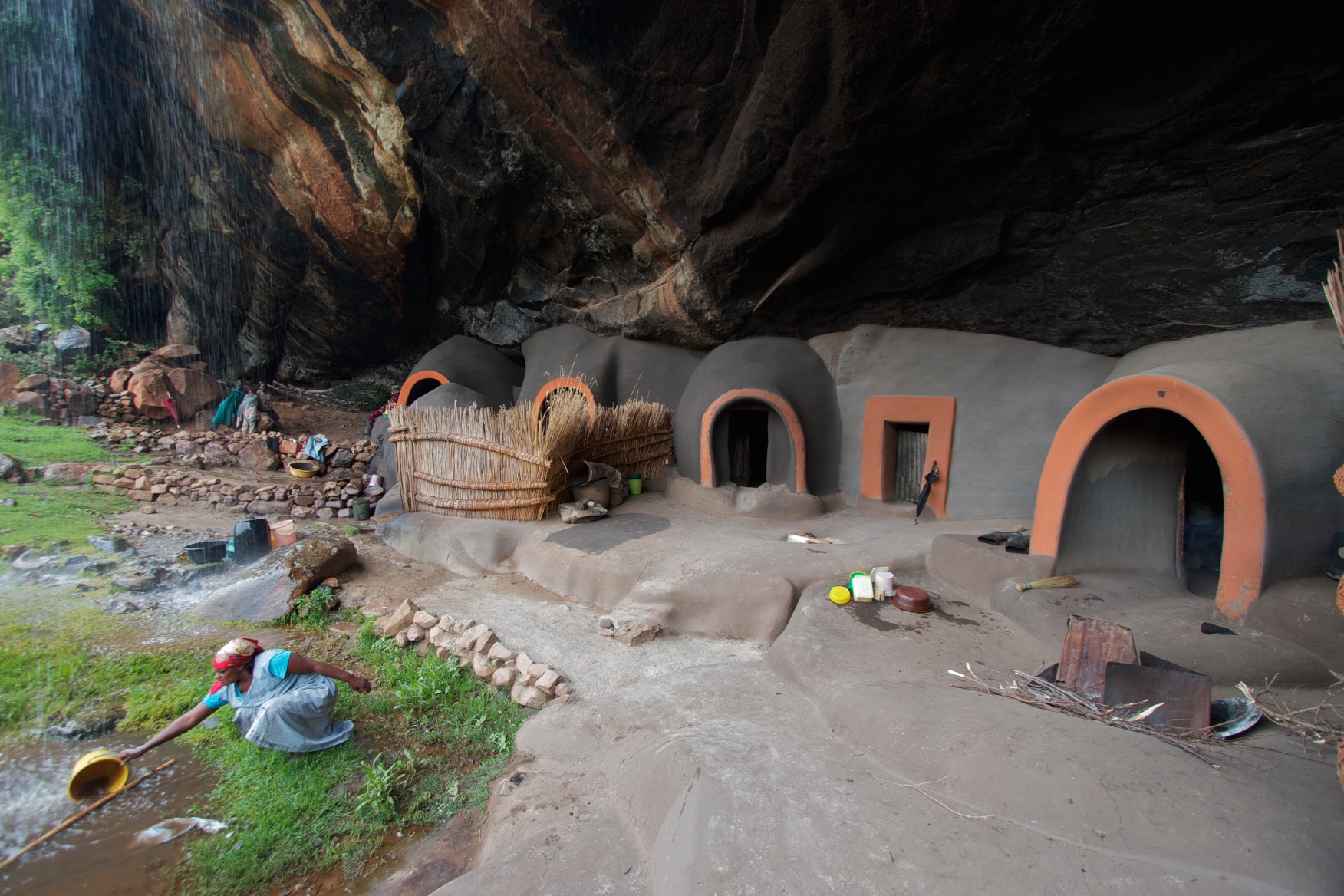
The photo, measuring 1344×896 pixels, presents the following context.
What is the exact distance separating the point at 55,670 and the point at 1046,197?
809 cm

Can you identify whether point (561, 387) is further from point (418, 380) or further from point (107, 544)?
point (107, 544)

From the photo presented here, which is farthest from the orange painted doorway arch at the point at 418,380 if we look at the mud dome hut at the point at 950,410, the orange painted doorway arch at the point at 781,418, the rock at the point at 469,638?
the rock at the point at 469,638

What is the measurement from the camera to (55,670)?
13.0 feet

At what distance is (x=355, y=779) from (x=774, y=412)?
6047 millimetres

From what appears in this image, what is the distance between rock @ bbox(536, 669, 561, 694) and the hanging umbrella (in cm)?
470

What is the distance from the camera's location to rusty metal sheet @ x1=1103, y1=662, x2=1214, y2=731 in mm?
2631

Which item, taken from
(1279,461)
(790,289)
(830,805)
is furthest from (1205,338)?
(830,805)

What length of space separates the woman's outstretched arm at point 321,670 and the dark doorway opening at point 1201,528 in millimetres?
5898

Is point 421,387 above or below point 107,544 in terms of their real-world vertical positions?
above

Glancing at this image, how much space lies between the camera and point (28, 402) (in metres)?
10.5

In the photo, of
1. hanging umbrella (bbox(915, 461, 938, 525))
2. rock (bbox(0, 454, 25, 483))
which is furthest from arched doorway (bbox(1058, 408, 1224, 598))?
rock (bbox(0, 454, 25, 483))

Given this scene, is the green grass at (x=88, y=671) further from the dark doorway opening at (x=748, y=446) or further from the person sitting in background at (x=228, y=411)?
the person sitting in background at (x=228, y=411)

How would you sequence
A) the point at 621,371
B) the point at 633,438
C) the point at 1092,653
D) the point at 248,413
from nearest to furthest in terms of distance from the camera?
the point at 1092,653 → the point at 633,438 → the point at 621,371 → the point at 248,413

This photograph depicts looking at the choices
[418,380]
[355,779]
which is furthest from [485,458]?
[418,380]
